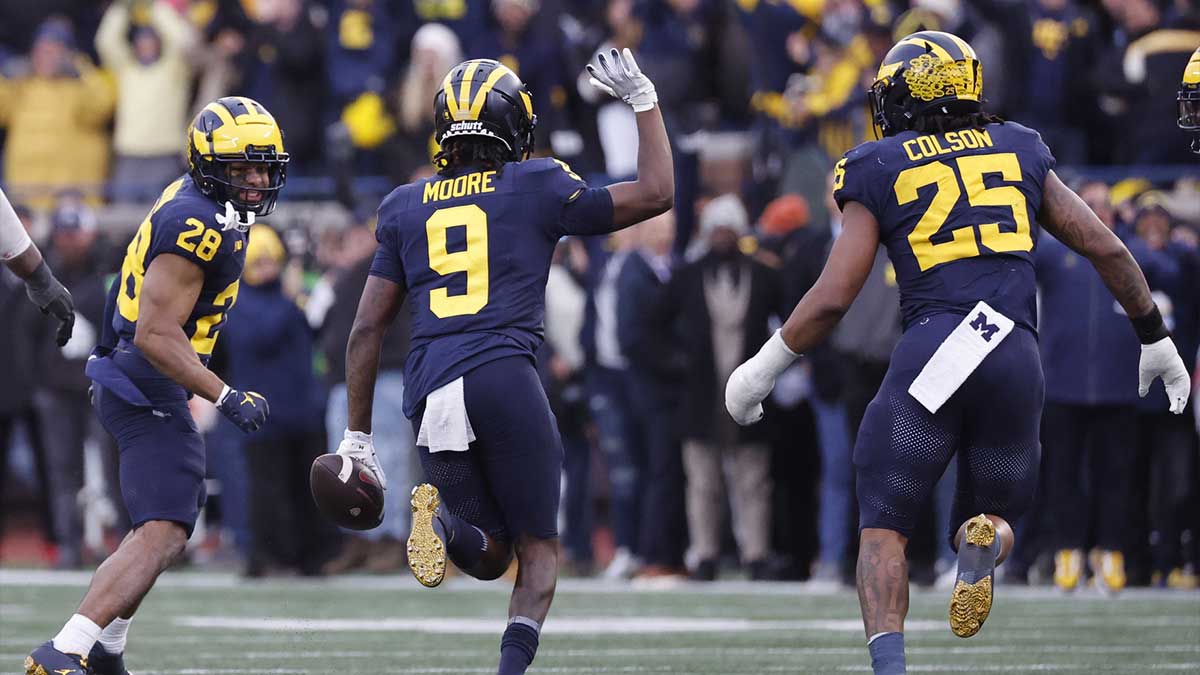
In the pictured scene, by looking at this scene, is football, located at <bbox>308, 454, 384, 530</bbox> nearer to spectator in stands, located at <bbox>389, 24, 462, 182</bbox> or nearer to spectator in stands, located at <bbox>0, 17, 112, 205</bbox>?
spectator in stands, located at <bbox>389, 24, 462, 182</bbox>

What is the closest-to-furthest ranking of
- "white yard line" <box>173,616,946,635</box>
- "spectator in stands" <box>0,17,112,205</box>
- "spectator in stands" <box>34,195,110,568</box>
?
"white yard line" <box>173,616,946,635</box>, "spectator in stands" <box>34,195,110,568</box>, "spectator in stands" <box>0,17,112,205</box>

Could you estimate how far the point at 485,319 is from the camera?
634 cm

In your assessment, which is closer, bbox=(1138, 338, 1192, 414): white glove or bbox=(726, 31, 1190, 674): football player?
bbox=(726, 31, 1190, 674): football player

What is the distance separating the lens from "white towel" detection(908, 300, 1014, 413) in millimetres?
6055

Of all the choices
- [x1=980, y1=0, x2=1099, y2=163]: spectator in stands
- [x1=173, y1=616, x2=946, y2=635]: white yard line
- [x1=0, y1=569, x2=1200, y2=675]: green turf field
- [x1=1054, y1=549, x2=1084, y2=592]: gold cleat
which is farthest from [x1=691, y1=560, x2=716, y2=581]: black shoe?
[x1=980, y1=0, x2=1099, y2=163]: spectator in stands

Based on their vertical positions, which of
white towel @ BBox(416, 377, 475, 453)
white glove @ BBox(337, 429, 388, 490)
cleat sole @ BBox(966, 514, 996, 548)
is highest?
white towel @ BBox(416, 377, 475, 453)

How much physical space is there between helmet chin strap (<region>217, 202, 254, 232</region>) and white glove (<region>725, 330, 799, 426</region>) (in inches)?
72.1

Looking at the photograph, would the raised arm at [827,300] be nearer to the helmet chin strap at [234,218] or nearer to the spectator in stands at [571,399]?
the helmet chin strap at [234,218]

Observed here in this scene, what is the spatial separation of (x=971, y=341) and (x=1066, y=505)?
5.62 metres

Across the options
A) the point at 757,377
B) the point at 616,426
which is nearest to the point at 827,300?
the point at 757,377

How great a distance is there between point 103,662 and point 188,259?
4.56 ft

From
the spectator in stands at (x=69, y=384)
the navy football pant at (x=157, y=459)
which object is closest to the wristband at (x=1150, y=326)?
the navy football pant at (x=157, y=459)

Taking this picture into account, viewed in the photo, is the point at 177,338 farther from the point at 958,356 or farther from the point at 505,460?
the point at 958,356

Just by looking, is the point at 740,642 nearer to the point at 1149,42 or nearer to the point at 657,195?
the point at 657,195
